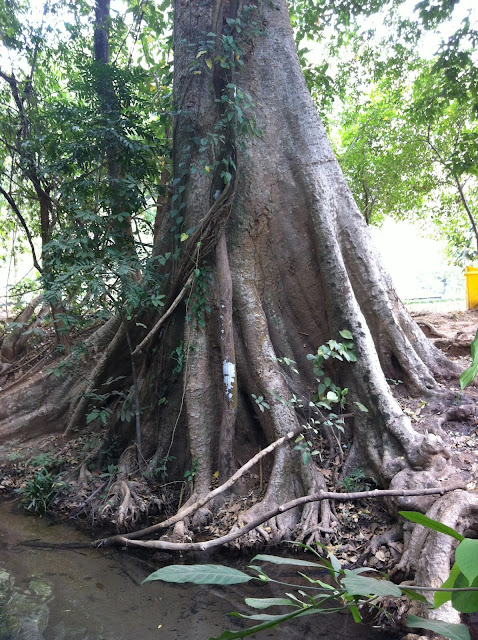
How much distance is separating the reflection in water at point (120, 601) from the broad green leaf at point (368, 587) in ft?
6.65

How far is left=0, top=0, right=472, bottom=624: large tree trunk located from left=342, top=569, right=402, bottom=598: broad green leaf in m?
3.17

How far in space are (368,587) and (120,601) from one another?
8.31 feet

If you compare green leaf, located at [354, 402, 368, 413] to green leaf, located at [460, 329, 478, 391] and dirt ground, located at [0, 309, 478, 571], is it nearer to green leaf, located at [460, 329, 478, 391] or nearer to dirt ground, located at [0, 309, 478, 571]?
dirt ground, located at [0, 309, 478, 571]

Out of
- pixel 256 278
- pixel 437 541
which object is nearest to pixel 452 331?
pixel 256 278

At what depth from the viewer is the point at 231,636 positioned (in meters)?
0.55

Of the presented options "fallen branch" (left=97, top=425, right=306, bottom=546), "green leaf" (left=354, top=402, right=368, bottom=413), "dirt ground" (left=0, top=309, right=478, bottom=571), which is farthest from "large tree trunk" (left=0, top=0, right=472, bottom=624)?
"fallen branch" (left=97, top=425, right=306, bottom=546)

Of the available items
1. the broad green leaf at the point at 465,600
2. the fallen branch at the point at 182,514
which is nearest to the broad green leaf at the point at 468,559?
the broad green leaf at the point at 465,600

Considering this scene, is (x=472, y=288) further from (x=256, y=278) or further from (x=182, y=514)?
(x=182, y=514)

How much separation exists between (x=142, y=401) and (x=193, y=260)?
1.50 metres

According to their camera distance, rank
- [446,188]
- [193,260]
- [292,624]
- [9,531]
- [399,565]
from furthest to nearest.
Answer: [446,188] < [193,260] < [9,531] < [399,565] < [292,624]

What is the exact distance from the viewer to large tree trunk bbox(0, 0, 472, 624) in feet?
13.1

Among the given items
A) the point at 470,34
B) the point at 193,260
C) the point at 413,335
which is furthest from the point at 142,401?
the point at 470,34

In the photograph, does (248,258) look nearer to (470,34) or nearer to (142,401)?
(142,401)

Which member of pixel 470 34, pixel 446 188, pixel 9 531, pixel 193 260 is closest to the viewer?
pixel 9 531
